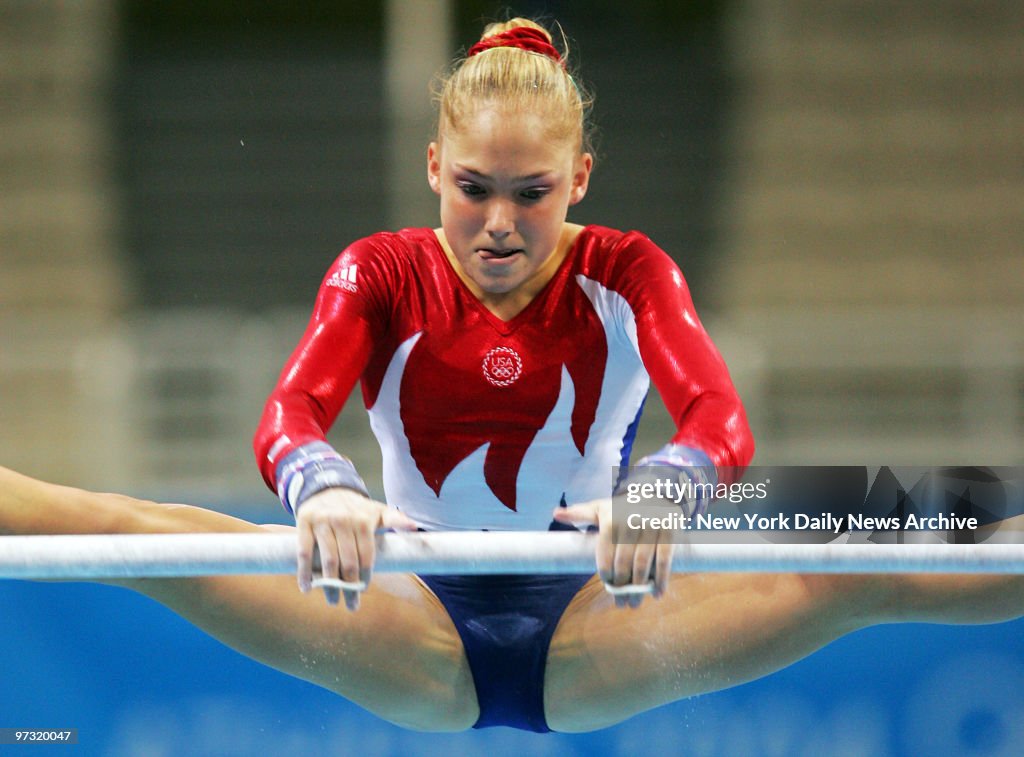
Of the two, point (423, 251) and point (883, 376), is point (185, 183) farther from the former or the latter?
point (423, 251)

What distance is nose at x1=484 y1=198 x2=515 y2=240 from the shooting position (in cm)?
174

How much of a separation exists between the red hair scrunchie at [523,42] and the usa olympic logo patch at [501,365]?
44cm

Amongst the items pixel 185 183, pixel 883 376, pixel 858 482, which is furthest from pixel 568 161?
pixel 185 183

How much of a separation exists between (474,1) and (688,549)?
15.3 ft

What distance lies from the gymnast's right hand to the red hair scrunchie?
2.45 ft

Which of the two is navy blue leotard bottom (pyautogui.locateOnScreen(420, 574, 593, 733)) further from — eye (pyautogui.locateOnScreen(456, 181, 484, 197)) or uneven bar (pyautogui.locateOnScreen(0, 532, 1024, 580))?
eye (pyautogui.locateOnScreen(456, 181, 484, 197))

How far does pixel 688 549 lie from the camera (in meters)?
1.46

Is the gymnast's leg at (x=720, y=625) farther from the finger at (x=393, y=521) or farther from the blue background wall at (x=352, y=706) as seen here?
the blue background wall at (x=352, y=706)

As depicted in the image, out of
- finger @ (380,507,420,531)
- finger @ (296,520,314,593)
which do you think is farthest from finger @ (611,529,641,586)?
finger @ (296,520,314,593)

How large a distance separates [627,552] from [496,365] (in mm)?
568

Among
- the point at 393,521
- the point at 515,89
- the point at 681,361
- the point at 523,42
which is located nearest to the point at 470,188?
the point at 515,89

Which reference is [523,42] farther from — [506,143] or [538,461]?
[538,461]

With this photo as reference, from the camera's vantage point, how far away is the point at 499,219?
1749 mm

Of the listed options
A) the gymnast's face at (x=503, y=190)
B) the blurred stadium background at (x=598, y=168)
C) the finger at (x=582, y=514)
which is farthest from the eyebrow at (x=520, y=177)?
the blurred stadium background at (x=598, y=168)
